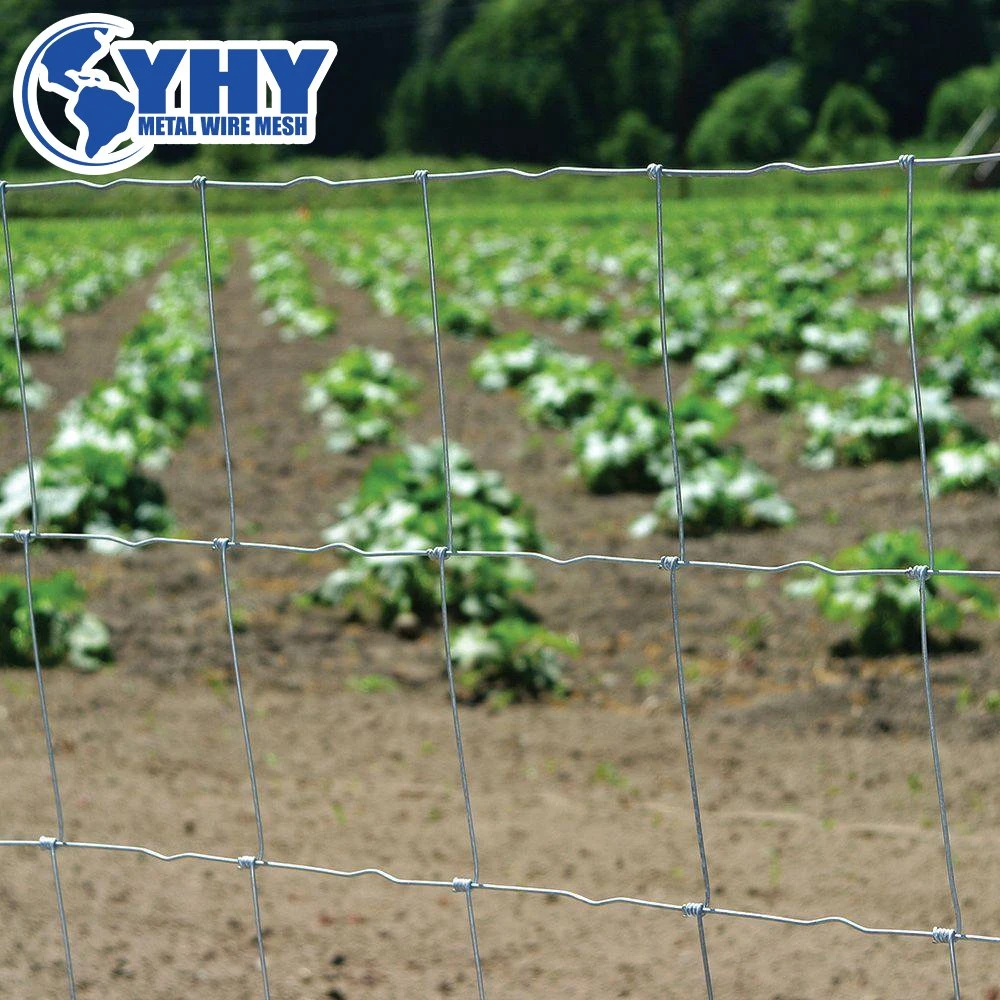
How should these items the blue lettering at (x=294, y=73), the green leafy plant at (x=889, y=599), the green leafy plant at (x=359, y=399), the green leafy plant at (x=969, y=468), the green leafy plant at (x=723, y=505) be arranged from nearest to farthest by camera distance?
the blue lettering at (x=294, y=73) < the green leafy plant at (x=889, y=599) < the green leafy plant at (x=723, y=505) < the green leafy plant at (x=969, y=468) < the green leafy plant at (x=359, y=399)

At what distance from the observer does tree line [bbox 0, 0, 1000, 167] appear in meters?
67.8

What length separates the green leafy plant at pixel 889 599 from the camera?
15.4ft

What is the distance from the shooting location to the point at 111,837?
359 centimetres

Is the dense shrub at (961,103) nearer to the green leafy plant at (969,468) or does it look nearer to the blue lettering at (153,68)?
the green leafy plant at (969,468)

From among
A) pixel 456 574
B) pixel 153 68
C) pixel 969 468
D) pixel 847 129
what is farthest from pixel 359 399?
pixel 847 129

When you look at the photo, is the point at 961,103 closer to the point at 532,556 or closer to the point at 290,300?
the point at 290,300

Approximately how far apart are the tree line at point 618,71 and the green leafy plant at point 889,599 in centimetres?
5297

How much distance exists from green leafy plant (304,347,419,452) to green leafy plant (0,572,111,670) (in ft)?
11.5

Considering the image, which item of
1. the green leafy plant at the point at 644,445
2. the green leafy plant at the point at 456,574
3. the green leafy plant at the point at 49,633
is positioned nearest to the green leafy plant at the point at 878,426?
the green leafy plant at the point at 644,445

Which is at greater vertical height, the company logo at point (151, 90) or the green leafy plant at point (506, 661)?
the company logo at point (151, 90)

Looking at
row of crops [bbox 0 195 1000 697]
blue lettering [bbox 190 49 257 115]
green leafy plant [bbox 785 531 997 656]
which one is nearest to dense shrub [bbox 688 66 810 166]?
row of crops [bbox 0 195 1000 697]

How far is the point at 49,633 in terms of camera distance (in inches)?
198

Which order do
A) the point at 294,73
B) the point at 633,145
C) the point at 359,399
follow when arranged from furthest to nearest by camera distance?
the point at 633,145
the point at 359,399
the point at 294,73

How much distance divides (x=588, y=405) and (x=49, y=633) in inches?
193
